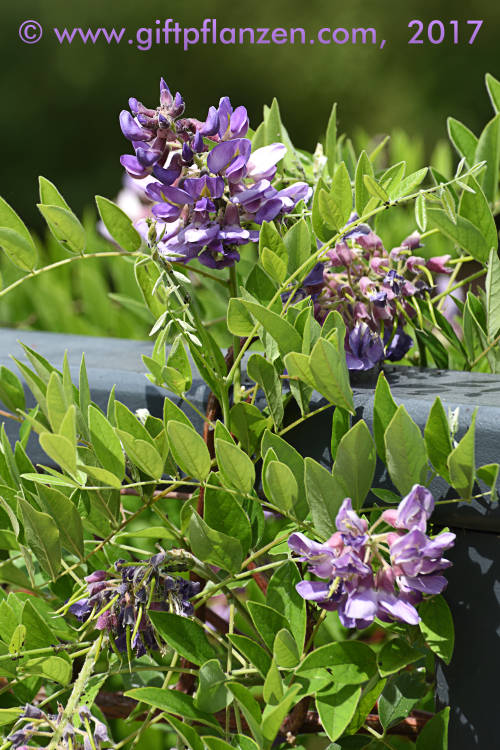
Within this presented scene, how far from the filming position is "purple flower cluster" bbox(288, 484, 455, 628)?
1.05 feet

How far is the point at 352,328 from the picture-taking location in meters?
0.46

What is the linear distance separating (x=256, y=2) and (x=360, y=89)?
3.38ft

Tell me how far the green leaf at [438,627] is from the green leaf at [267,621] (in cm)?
6

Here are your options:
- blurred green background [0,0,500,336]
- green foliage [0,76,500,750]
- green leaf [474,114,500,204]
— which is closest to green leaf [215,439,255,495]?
green foliage [0,76,500,750]

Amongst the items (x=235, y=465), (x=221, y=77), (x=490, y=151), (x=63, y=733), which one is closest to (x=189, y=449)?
(x=235, y=465)

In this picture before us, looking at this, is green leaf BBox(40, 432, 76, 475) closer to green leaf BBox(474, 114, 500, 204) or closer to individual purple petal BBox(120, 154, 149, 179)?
individual purple petal BBox(120, 154, 149, 179)

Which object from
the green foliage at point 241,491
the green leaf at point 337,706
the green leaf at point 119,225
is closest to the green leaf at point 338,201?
the green foliage at point 241,491

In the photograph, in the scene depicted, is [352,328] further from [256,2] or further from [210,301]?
[256,2]

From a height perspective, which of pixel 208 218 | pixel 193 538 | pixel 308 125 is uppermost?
pixel 308 125

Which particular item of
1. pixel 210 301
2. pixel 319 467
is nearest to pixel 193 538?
pixel 319 467

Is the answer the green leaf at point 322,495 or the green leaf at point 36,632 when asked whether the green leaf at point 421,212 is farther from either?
the green leaf at point 36,632

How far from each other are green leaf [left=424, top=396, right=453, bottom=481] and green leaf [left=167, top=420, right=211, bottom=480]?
9 centimetres

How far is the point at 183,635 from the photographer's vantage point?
1.22 feet

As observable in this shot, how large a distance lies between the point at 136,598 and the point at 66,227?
195 mm
